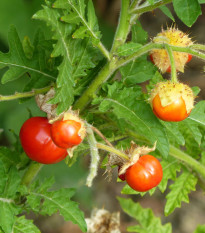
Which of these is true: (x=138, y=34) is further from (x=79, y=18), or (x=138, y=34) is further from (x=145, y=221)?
(x=145, y=221)

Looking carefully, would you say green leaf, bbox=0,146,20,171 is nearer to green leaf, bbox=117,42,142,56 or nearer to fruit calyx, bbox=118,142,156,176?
fruit calyx, bbox=118,142,156,176

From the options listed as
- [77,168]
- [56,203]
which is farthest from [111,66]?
[77,168]

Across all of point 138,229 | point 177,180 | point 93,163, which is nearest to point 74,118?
point 93,163

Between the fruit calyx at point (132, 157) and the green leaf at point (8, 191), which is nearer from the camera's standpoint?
the fruit calyx at point (132, 157)

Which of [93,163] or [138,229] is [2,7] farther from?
[93,163]

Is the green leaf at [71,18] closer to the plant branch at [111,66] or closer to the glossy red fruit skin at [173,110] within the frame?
the plant branch at [111,66]

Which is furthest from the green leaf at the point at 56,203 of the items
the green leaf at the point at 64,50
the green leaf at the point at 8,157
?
the green leaf at the point at 64,50
